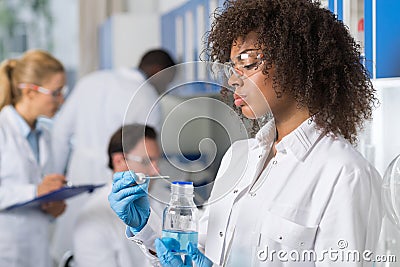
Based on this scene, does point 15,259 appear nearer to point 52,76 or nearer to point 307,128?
point 52,76

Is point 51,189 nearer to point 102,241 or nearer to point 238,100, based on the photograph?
point 102,241

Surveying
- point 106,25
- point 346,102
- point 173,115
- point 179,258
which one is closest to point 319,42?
point 346,102

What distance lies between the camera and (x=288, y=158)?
1.30 metres

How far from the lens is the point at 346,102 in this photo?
1.29 m

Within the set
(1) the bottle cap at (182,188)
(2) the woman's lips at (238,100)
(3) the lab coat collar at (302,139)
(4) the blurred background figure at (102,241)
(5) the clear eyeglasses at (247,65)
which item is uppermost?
(5) the clear eyeglasses at (247,65)

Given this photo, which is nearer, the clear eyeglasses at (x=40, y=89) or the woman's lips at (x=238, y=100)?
the woman's lips at (x=238, y=100)

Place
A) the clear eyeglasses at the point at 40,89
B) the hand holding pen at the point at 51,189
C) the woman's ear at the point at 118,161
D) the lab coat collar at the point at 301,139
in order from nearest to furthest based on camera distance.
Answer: the lab coat collar at the point at 301,139 → the woman's ear at the point at 118,161 → the hand holding pen at the point at 51,189 → the clear eyeglasses at the point at 40,89

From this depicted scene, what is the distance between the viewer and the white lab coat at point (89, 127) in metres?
3.35

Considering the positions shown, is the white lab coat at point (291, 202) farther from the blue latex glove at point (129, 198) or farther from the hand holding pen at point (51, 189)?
the hand holding pen at point (51, 189)

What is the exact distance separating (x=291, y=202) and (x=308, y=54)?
0.27 m

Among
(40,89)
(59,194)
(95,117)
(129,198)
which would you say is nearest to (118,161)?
(59,194)

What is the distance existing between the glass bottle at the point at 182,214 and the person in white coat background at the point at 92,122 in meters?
2.02

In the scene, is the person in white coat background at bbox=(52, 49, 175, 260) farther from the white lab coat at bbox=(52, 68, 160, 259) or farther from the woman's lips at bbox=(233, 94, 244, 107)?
the woman's lips at bbox=(233, 94, 244, 107)

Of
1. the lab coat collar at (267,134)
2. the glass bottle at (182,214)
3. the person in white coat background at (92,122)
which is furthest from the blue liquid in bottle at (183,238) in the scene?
the person in white coat background at (92,122)
